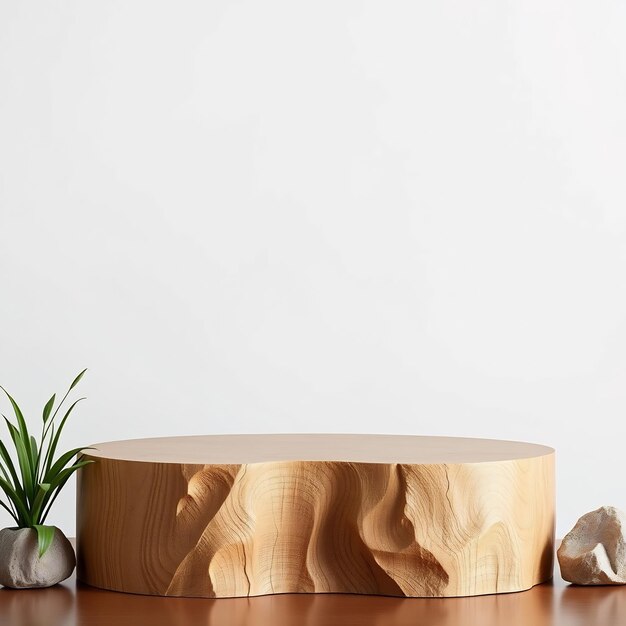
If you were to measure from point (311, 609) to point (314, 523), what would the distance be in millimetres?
240

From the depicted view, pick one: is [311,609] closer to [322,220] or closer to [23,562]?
[23,562]

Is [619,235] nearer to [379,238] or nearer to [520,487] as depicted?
[379,238]

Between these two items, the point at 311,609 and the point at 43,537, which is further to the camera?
the point at 43,537

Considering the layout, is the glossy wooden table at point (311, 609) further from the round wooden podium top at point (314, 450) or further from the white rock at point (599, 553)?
the round wooden podium top at point (314, 450)

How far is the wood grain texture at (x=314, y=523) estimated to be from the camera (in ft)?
9.15

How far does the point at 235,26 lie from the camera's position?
493cm

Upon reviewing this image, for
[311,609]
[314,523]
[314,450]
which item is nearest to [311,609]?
[311,609]

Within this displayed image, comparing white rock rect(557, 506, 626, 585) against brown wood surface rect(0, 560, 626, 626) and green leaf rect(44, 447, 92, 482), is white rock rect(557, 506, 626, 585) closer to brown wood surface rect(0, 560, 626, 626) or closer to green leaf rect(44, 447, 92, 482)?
brown wood surface rect(0, 560, 626, 626)

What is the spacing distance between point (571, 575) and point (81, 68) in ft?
10.1

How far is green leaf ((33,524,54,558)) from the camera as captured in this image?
→ 285cm

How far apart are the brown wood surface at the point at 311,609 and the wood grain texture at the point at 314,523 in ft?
0.15

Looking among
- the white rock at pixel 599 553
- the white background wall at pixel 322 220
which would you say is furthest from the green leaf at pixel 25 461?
the white background wall at pixel 322 220

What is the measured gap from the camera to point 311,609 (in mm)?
2727

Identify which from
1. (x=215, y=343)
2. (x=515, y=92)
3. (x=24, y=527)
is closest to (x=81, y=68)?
(x=215, y=343)
